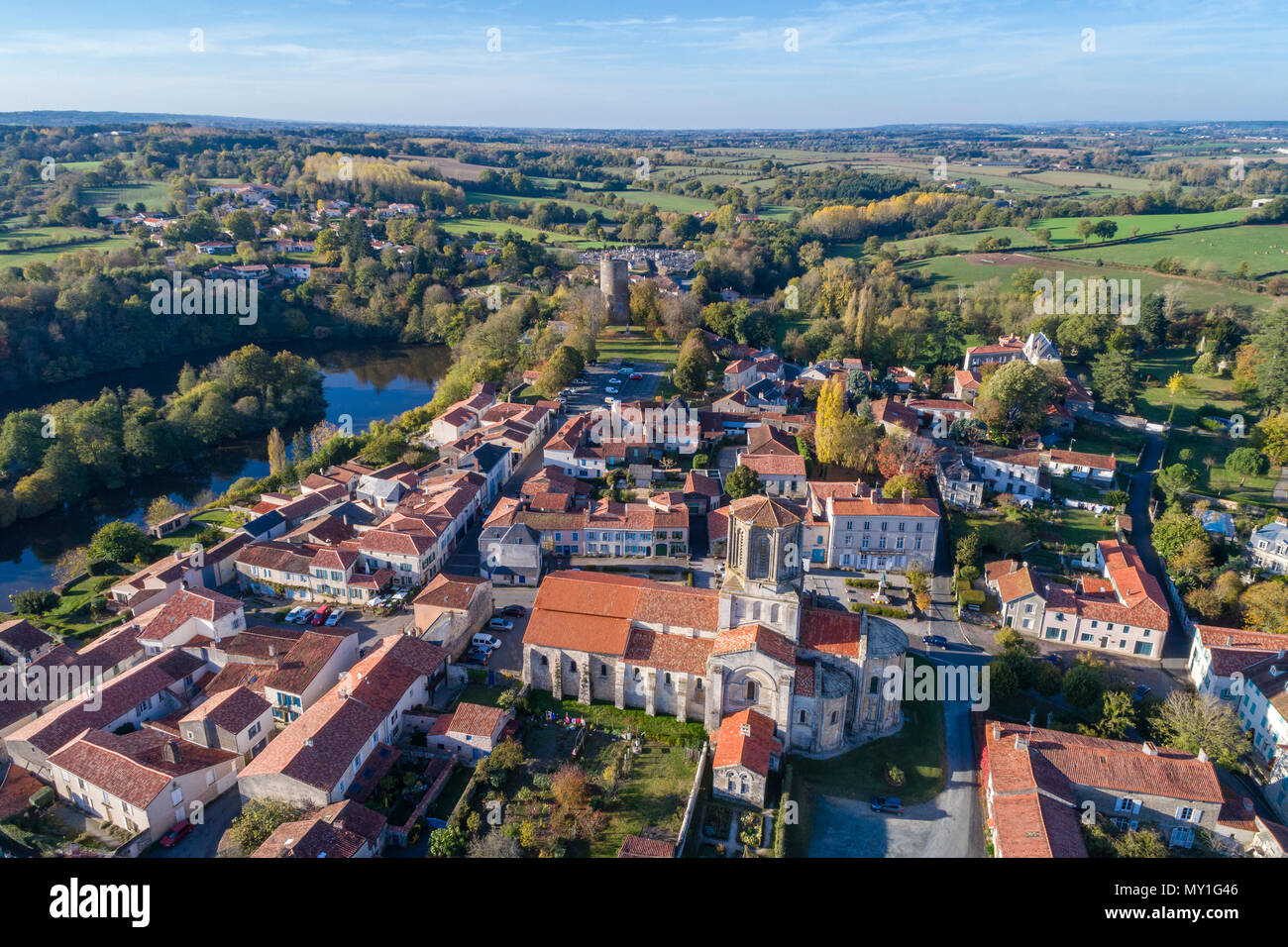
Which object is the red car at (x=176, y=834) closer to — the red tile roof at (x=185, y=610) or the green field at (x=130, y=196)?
the red tile roof at (x=185, y=610)

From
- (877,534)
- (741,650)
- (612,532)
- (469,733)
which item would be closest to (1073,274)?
(877,534)

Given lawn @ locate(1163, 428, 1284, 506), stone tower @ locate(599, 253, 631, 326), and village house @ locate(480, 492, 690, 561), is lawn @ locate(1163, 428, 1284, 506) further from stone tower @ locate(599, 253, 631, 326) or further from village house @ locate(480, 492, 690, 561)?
stone tower @ locate(599, 253, 631, 326)

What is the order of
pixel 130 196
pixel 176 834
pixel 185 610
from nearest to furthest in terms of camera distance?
pixel 176 834 < pixel 185 610 < pixel 130 196

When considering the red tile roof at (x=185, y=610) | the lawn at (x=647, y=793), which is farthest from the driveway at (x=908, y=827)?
the red tile roof at (x=185, y=610)

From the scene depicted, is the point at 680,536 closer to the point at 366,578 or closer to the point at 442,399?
the point at 366,578

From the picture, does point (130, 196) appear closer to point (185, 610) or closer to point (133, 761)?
point (185, 610)

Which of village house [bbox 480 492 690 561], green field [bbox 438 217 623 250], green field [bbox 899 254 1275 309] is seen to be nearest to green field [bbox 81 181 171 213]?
green field [bbox 438 217 623 250]
